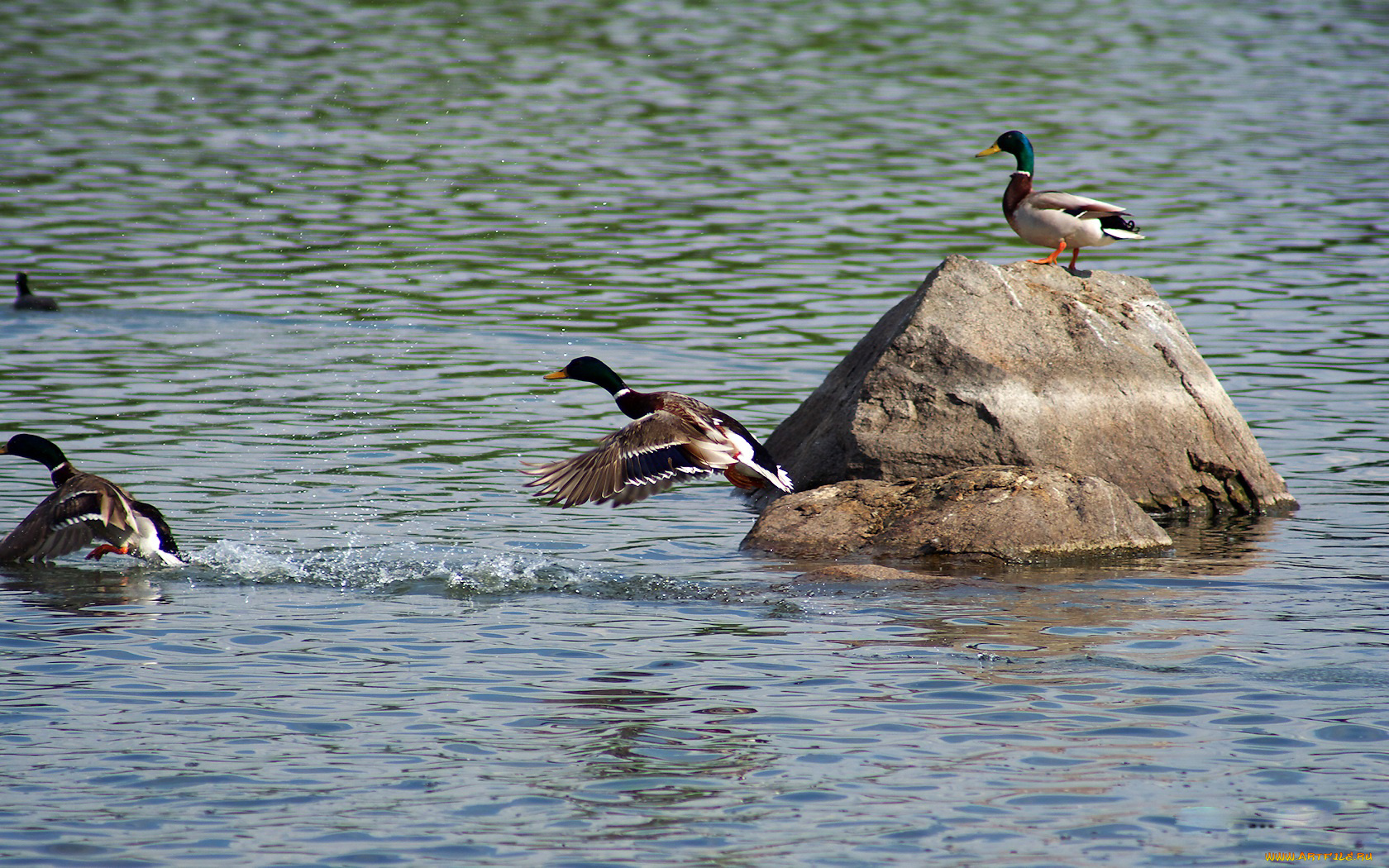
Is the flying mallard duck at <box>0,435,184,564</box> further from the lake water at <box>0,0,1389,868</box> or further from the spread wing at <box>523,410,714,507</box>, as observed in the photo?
the spread wing at <box>523,410,714,507</box>

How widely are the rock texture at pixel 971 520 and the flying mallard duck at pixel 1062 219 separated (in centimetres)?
232

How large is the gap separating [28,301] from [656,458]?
33.1 ft

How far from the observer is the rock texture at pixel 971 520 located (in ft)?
34.0

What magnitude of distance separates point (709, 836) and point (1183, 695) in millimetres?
2670

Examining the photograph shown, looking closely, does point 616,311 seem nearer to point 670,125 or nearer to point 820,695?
point 820,695

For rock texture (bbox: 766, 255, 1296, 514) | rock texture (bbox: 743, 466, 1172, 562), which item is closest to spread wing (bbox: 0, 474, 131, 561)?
rock texture (bbox: 743, 466, 1172, 562)

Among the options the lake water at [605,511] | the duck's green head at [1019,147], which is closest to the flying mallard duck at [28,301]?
the lake water at [605,511]

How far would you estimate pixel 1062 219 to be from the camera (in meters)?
12.3

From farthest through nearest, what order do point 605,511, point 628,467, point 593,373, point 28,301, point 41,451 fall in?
point 28,301 < point 605,511 < point 593,373 < point 41,451 < point 628,467

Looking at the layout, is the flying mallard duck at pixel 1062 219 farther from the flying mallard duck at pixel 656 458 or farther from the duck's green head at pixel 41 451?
the duck's green head at pixel 41 451

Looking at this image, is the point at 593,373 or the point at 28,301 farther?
the point at 28,301

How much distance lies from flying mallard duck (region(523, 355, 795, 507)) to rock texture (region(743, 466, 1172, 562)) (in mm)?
352

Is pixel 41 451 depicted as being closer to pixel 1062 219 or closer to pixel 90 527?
pixel 90 527

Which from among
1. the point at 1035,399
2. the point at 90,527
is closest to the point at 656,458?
the point at 1035,399
